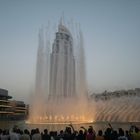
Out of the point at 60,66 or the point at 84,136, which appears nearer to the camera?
the point at 84,136

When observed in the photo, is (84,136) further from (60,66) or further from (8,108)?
(8,108)

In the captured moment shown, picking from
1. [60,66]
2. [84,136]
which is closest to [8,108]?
[60,66]

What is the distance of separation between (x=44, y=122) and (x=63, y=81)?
47730 millimetres

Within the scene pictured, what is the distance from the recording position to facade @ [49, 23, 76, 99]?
299 ft

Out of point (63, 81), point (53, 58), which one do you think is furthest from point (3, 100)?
point (53, 58)

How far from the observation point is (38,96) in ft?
A: 200

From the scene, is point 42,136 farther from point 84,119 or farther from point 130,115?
point 130,115

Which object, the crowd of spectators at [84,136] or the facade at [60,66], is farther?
the facade at [60,66]

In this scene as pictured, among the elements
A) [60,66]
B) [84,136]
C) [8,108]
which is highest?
[60,66]

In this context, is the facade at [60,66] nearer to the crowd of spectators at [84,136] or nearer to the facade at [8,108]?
the facade at [8,108]

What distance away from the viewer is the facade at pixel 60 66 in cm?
9112

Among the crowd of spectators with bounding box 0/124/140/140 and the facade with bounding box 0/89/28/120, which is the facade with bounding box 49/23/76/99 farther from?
the crowd of spectators with bounding box 0/124/140/140

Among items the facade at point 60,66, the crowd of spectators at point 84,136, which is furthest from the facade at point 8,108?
the crowd of spectators at point 84,136

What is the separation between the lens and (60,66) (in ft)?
328
